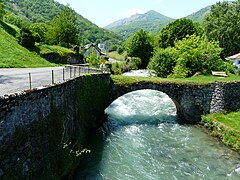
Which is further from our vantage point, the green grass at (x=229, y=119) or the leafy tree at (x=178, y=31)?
the leafy tree at (x=178, y=31)

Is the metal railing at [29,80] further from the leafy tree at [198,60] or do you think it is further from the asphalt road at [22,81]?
the leafy tree at [198,60]

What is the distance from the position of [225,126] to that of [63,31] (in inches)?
1786

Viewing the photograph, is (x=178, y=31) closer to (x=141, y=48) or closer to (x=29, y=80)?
(x=141, y=48)

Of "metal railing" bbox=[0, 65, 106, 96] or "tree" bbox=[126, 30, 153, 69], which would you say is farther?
"tree" bbox=[126, 30, 153, 69]

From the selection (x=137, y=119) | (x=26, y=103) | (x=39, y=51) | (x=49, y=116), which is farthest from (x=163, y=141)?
(x=39, y=51)

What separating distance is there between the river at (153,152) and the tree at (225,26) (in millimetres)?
35890

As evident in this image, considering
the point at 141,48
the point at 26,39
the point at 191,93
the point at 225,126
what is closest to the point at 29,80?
the point at 225,126

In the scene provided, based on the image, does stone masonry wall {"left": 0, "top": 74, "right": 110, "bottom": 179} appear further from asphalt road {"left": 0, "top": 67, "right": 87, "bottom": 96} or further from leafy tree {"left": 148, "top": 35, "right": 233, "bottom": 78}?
leafy tree {"left": 148, "top": 35, "right": 233, "bottom": 78}

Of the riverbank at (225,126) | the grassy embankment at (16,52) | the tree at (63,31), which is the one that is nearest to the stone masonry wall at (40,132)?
the riverbank at (225,126)

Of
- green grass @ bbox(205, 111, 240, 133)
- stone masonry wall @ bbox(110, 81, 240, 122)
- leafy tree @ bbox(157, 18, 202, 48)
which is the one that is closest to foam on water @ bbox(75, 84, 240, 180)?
green grass @ bbox(205, 111, 240, 133)

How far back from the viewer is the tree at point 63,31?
58.7 metres

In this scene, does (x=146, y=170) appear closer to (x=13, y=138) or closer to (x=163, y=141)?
(x=163, y=141)

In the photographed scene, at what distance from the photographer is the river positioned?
54.9 ft

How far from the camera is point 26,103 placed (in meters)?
10.4
